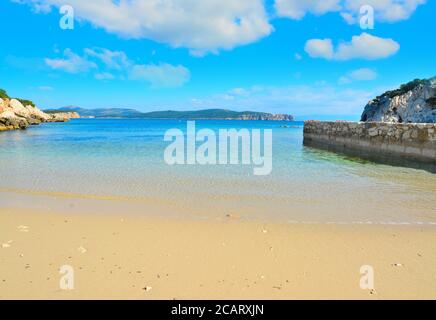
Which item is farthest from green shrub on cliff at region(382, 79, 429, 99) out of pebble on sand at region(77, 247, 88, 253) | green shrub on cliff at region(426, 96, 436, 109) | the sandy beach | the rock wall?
pebble on sand at region(77, 247, 88, 253)

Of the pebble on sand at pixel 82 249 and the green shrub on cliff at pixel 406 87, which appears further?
the green shrub on cliff at pixel 406 87

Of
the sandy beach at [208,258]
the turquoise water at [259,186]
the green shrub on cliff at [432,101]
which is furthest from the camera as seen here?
the green shrub on cliff at [432,101]

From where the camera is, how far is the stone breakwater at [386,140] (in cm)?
1577

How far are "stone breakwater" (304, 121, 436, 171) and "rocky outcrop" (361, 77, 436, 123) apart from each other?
16.1m

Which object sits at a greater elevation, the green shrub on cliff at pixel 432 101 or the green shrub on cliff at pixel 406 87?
the green shrub on cliff at pixel 406 87

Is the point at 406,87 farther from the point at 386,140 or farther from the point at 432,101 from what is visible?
the point at 386,140

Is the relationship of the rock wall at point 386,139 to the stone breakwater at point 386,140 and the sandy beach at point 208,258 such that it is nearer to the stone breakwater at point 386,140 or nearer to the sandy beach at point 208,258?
the stone breakwater at point 386,140

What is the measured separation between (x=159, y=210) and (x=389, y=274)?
446 cm

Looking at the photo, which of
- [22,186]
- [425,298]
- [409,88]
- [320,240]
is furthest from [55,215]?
[409,88]

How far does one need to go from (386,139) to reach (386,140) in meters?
0.07

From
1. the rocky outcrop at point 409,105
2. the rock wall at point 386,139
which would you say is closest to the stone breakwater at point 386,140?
the rock wall at point 386,139

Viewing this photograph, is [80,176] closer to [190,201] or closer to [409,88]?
[190,201]

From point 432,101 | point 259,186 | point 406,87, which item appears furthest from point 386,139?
point 406,87

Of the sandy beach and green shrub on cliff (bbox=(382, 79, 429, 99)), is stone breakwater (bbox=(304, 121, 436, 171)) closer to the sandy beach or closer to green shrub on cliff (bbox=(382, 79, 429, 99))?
the sandy beach
